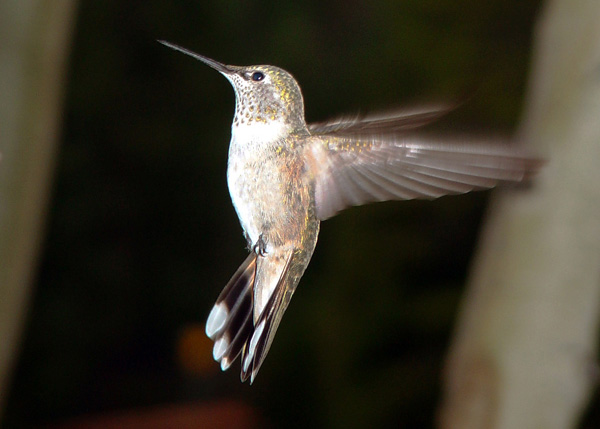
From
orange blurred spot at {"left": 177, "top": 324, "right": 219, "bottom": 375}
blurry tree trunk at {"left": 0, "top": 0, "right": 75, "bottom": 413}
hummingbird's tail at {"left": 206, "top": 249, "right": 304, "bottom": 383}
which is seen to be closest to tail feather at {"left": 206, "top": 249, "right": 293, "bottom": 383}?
hummingbird's tail at {"left": 206, "top": 249, "right": 304, "bottom": 383}

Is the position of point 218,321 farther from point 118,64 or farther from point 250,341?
point 118,64

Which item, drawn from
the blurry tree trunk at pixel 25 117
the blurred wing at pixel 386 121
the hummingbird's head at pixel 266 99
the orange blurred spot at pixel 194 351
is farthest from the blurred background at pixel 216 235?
the hummingbird's head at pixel 266 99

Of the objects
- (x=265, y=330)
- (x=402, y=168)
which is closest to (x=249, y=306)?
(x=265, y=330)

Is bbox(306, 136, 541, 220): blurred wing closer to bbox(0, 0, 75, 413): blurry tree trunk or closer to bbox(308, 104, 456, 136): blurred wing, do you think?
bbox(308, 104, 456, 136): blurred wing

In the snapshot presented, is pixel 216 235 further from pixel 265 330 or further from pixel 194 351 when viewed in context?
pixel 265 330

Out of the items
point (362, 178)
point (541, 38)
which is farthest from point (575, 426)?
point (362, 178)
